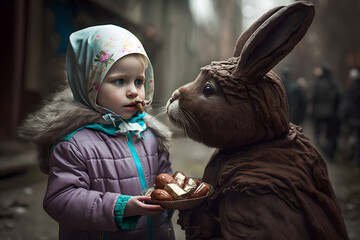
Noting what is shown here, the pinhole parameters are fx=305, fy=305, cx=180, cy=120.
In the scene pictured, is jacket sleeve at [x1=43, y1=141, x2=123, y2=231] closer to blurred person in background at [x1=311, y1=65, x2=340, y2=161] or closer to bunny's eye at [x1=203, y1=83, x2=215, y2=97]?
bunny's eye at [x1=203, y1=83, x2=215, y2=97]

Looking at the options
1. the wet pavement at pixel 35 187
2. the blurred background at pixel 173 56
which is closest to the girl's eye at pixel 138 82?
the wet pavement at pixel 35 187

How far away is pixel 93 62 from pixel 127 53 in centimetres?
13

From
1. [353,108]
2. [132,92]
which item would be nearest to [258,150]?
[132,92]

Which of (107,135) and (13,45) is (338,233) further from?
(13,45)

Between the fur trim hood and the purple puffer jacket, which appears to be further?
the fur trim hood

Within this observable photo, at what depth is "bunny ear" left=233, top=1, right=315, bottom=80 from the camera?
3.14 feet

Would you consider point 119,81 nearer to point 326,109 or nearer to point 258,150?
point 258,150

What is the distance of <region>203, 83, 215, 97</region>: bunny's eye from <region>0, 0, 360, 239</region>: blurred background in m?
1.65

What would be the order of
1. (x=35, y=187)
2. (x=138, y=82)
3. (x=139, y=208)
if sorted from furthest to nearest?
(x=35, y=187) → (x=138, y=82) → (x=139, y=208)

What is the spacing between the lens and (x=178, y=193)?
95 cm

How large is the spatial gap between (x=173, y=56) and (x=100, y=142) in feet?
9.68

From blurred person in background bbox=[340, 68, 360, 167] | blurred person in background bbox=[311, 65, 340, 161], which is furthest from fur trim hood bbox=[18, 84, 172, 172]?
blurred person in background bbox=[340, 68, 360, 167]

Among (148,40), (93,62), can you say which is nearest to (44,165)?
(93,62)

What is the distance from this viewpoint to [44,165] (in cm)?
122
